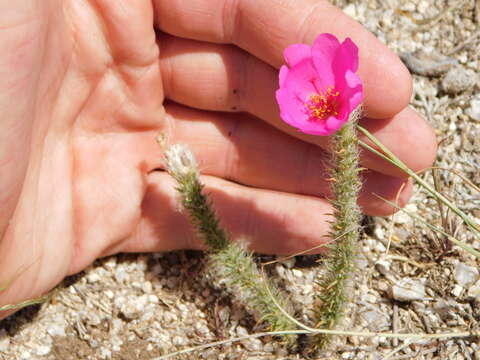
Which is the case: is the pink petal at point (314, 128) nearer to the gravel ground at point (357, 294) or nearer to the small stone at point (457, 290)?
the gravel ground at point (357, 294)

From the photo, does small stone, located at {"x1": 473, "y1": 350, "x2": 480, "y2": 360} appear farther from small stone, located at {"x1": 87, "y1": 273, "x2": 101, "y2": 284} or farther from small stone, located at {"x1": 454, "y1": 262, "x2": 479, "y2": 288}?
small stone, located at {"x1": 87, "y1": 273, "x2": 101, "y2": 284}

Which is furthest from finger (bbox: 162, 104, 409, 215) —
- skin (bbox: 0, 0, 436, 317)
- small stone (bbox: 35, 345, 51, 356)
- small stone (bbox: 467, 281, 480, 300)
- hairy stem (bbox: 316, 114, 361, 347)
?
small stone (bbox: 35, 345, 51, 356)

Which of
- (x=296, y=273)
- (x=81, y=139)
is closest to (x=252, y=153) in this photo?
(x=296, y=273)

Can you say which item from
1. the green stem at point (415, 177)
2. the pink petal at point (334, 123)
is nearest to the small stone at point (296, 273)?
the green stem at point (415, 177)

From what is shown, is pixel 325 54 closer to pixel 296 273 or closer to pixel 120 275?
pixel 296 273

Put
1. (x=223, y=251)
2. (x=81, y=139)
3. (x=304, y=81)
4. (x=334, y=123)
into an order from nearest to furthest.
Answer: (x=334, y=123), (x=304, y=81), (x=223, y=251), (x=81, y=139)

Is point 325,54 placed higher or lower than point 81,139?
higher

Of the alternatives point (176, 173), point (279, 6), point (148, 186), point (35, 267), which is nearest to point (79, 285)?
point (35, 267)
